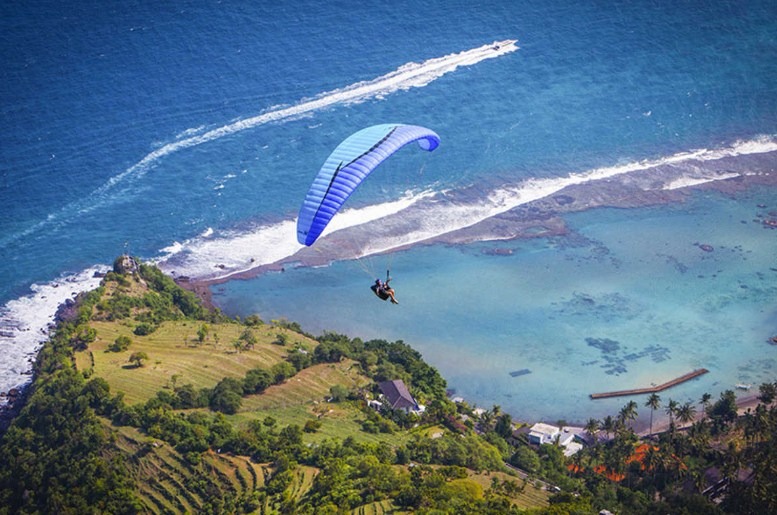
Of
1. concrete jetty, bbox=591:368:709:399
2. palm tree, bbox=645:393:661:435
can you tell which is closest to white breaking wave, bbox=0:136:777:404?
concrete jetty, bbox=591:368:709:399

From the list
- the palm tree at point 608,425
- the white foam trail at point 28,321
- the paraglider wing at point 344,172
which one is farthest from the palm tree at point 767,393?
the white foam trail at point 28,321

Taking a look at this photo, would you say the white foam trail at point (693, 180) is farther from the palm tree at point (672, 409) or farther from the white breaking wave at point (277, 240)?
the palm tree at point (672, 409)

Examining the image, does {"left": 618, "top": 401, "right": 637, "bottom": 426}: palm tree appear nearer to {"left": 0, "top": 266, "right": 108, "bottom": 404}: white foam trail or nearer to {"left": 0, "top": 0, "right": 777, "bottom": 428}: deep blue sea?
{"left": 0, "top": 0, "right": 777, "bottom": 428}: deep blue sea

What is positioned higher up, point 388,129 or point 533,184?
point 388,129

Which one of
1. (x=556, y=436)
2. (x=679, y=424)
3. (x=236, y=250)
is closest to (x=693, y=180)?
(x=679, y=424)

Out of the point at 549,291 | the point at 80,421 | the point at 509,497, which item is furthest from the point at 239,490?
the point at 549,291

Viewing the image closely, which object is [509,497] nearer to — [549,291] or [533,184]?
[549,291]

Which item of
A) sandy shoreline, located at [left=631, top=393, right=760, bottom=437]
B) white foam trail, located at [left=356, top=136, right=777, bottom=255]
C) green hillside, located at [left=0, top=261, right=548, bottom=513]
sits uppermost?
white foam trail, located at [left=356, top=136, right=777, bottom=255]
